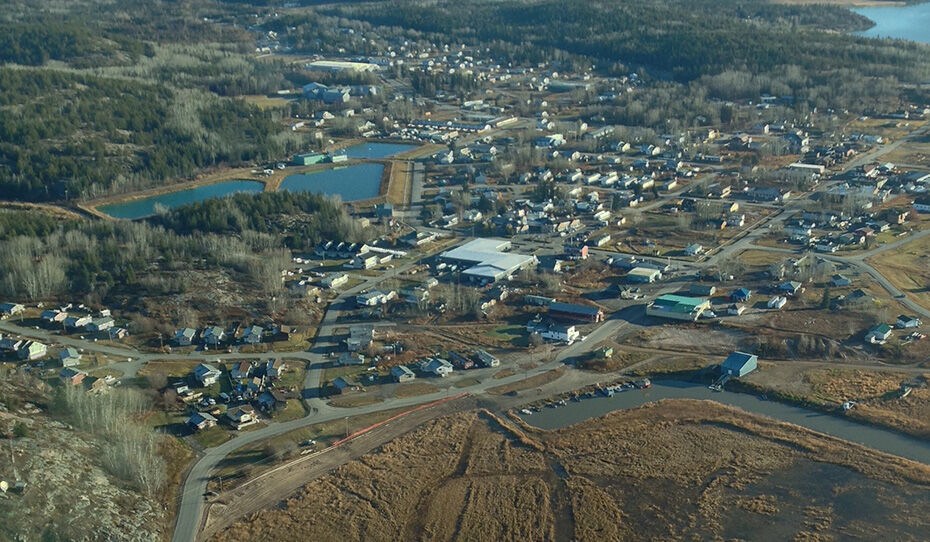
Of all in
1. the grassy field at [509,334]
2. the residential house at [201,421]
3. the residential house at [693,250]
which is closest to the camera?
the residential house at [201,421]

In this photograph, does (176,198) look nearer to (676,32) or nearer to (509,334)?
(509,334)

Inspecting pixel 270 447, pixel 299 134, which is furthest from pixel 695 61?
pixel 270 447

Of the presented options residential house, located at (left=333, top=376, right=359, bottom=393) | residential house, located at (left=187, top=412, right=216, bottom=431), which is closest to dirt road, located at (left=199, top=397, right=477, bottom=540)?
residential house, located at (left=333, top=376, right=359, bottom=393)

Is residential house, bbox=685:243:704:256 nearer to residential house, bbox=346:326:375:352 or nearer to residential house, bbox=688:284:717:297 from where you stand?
residential house, bbox=688:284:717:297

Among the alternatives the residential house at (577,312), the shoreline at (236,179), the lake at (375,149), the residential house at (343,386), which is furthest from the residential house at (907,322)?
the lake at (375,149)

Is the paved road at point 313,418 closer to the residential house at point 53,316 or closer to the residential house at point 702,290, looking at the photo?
the residential house at point 702,290

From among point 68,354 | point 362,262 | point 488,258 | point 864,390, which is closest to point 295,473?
point 68,354

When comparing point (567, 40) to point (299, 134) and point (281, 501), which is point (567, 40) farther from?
point (281, 501)
